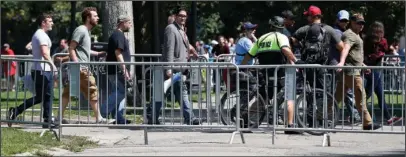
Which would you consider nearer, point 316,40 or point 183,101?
point 183,101

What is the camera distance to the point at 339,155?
1104cm

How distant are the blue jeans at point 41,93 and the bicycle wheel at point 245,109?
212 cm

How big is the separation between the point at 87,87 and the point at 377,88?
3.44 meters

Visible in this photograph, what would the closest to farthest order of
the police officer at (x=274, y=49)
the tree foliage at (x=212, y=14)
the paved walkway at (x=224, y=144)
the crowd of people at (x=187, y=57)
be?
the paved walkway at (x=224, y=144)
the crowd of people at (x=187, y=57)
the police officer at (x=274, y=49)
the tree foliage at (x=212, y=14)

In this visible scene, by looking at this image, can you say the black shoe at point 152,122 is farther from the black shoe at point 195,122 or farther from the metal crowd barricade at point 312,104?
the metal crowd barricade at point 312,104

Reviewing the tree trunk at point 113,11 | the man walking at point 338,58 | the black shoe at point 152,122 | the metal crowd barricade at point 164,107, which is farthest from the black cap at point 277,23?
the tree trunk at point 113,11

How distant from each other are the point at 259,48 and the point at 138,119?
1.92m

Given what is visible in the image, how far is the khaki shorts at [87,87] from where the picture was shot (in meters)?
13.1

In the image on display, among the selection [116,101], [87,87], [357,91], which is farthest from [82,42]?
[357,91]

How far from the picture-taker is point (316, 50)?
46.0 feet

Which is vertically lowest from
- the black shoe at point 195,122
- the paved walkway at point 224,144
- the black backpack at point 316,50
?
the paved walkway at point 224,144

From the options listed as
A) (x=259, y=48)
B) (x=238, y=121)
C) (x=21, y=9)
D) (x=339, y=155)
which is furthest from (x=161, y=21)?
(x=21, y=9)

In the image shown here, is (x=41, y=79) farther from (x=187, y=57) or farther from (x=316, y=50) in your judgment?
(x=316, y=50)

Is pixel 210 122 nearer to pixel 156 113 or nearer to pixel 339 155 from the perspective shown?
pixel 156 113
